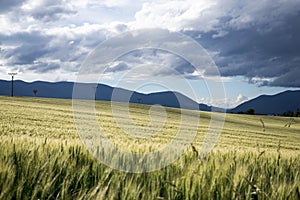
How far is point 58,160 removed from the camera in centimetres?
317

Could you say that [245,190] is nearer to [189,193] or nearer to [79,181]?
[189,193]

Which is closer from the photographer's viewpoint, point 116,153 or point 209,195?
point 209,195

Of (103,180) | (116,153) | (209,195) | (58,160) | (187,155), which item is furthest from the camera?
(187,155)

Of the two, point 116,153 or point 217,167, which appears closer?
point 217,167

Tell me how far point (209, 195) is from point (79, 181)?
109cm

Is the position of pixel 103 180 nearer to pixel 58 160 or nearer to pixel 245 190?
pixel 58 160

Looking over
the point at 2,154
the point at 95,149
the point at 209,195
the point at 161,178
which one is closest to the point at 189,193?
the point at 209,195

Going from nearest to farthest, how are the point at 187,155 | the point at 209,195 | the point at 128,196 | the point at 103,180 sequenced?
1. the point at 128,196
2. the point at 209,195
3. the point at 103,180
4. the point at 187,155

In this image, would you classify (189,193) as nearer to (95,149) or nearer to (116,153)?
(116,153)

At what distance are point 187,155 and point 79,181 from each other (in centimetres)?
172

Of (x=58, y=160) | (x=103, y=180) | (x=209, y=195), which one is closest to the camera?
(x=209, y=195)

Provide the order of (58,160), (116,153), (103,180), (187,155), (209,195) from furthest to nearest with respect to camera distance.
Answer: (187,155) → (116,153) → (58,160) → (103,180) → (209,195)

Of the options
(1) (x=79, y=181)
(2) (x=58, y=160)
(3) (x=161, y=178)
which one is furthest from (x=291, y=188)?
(2) (x=58, y=160)

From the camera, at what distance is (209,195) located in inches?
108
